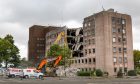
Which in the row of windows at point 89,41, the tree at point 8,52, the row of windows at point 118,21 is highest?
the row of windows at point 118,21

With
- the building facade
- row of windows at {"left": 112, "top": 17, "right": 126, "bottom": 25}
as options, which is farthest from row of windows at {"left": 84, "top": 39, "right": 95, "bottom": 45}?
the building facade

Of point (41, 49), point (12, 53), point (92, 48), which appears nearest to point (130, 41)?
point (92, 48)

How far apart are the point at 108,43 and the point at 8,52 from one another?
3084 centimetres

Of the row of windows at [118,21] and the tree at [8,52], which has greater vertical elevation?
the row of windows at [118,21]

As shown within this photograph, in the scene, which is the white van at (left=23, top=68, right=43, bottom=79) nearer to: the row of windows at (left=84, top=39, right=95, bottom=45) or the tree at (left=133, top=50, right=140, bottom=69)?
the row of windows at (left=84, top=39, right=95, bottom=45)

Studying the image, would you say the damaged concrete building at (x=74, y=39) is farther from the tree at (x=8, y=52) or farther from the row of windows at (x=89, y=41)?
the tree at (x=8, y=52)

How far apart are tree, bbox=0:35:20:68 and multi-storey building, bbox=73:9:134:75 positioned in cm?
2297

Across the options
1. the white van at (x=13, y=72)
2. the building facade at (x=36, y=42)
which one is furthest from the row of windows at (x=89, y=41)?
the building facade at (x=36, y=42)

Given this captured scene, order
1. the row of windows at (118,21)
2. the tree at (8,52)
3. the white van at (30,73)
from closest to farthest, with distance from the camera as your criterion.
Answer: the white van at (30,73)
the tree at (8,52)
the row of windows at (118,21)

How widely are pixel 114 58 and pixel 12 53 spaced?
31.4 m

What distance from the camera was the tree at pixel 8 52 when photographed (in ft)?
297

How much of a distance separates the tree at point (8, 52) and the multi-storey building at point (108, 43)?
23.0 m

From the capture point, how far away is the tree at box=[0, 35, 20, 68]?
90562mm

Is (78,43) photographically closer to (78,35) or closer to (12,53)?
(78,35)
